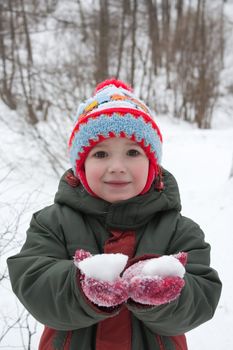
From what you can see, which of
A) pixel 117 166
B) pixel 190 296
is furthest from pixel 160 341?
pixel 117 166

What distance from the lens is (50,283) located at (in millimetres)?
1003

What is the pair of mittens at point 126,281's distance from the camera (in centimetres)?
81

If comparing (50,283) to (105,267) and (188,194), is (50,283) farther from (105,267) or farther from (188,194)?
(188,194)

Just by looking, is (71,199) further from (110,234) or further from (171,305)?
(171,305)

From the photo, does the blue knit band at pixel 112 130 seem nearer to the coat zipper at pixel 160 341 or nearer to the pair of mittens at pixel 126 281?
the pair of mittens at pixel 126 281

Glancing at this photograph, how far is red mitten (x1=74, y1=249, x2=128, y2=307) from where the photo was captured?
81cm

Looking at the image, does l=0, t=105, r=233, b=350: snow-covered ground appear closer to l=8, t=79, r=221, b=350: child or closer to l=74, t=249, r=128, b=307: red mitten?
l=8, t=79, r=221, b=350: child

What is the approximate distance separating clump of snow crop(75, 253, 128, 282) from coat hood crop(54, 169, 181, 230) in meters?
0.38

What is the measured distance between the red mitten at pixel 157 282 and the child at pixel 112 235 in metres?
0.09

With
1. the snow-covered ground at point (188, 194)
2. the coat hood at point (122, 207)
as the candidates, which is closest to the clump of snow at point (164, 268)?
the coat hood at point (122, 207)

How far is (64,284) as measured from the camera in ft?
3.17

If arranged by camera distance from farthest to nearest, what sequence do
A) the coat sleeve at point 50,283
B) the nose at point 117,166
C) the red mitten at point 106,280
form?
the nose at point 117,166, the coat sleeve at point 50,283, the red mitten at point 106,280

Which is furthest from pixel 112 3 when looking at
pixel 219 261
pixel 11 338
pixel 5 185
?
pixel 11 338

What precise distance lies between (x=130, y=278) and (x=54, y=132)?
4.40 meters
